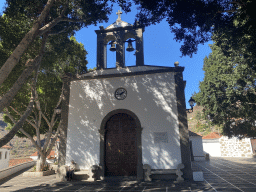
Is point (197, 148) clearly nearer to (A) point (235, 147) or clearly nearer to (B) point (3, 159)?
(A) point (235, 147)

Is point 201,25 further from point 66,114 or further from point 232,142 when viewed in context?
point 232,142

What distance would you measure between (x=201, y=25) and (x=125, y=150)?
6.76 m

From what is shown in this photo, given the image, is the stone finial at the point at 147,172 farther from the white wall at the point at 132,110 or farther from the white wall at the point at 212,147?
the white wall at the point at 212,147

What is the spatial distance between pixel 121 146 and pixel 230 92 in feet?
30.6

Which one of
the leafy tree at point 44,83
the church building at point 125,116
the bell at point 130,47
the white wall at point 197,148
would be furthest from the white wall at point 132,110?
the white wall at point 197,148

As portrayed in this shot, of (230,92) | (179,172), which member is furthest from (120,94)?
(230,92)

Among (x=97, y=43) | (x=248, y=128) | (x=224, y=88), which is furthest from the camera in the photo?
(x=248, y=128)

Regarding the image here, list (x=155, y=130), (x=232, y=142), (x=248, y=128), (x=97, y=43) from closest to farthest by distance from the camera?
1. (x=155, y=130)
2. (x=97, y=43)
3. (x=248, y=128)
4. (x=232, y=142)

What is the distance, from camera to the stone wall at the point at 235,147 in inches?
1040

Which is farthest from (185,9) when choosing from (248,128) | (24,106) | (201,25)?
(248,128)

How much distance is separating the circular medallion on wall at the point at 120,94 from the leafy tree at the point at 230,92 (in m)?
7.50

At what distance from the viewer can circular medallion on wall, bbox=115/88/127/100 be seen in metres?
→ 10.1

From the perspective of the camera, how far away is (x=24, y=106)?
1365 centimetres

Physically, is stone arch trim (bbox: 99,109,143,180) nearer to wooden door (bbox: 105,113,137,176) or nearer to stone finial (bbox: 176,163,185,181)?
wooden door (bbox: 105,113,137,176)
